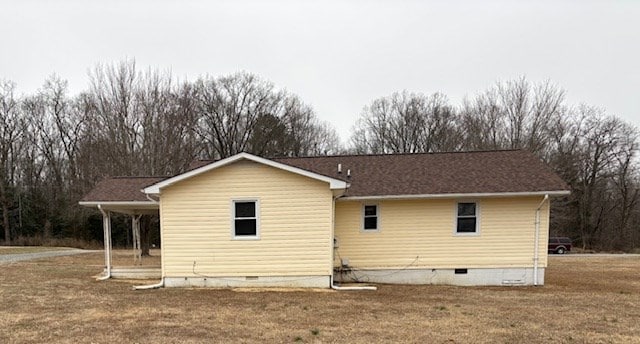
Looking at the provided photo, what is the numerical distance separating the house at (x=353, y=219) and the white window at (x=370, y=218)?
3 cm

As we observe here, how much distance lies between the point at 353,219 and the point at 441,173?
326 centimetres

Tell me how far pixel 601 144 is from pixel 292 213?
3708 cm

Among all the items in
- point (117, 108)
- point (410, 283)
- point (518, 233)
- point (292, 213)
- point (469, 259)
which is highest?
point (117, 108)

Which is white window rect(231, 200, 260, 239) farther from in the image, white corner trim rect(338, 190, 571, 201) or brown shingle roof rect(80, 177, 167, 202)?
brown shingle roof rect(80, 177, 167, 202)

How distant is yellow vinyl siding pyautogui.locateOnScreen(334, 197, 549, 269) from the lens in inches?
469

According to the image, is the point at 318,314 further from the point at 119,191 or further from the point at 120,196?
the point at 119,191

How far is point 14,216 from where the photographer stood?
34531mm

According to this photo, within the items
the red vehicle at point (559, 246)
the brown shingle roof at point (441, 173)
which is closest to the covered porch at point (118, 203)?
the brown shingle roof at point (441, 173)

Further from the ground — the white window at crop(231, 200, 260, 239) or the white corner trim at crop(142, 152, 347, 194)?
the white corner trim at crop(142, 152, 347, 194)

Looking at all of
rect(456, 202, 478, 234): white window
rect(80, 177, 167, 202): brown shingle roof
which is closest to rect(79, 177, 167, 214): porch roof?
rect(80, 177, 167, 202): brown shingle roof

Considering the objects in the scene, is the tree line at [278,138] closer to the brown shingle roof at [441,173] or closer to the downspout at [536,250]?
the brown shingle roof at [441,173]

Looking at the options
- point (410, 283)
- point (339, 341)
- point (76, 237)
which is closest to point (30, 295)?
point (339, 341)

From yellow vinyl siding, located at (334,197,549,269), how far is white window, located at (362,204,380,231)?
14 cm

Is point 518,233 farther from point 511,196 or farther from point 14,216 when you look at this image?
point 14,216
